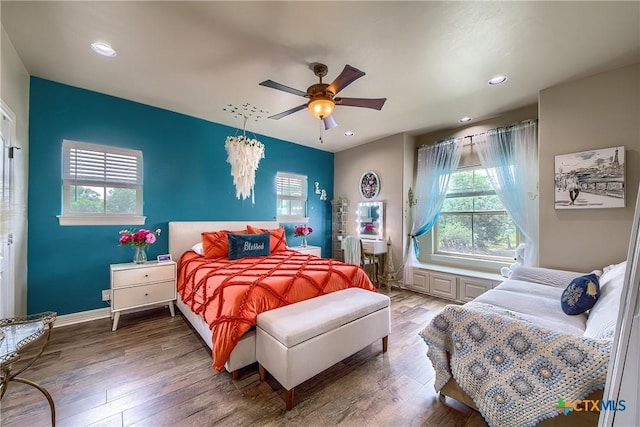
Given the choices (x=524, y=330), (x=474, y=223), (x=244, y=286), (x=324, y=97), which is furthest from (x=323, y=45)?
(x=474, y=223)

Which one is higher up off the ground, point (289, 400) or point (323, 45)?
point (323, 45)

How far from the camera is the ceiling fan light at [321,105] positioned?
217cm

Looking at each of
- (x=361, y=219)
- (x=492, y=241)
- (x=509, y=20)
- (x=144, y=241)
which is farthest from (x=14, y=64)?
(x=492, y=241)

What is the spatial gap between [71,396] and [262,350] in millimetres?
1334

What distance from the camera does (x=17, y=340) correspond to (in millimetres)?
1244

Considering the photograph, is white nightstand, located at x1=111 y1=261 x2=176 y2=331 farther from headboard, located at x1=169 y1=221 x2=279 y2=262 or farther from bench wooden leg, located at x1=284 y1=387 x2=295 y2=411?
bench wooden leg, located at x1=284 y1=387 x2=295 y2=411

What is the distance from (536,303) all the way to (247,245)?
10.1ft

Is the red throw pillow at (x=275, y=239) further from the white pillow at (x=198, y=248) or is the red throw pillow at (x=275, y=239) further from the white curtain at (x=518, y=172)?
the white curtain at (x=518, y=172)

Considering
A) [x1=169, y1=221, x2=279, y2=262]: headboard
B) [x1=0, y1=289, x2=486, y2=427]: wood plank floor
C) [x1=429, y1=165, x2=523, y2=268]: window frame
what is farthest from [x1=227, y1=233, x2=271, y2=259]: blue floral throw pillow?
[x1=429, y1=165, x2=523, y2=268]: window frame

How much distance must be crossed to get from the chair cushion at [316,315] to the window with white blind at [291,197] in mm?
2711

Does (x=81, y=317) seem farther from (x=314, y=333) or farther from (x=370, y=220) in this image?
(x=370, y=220)

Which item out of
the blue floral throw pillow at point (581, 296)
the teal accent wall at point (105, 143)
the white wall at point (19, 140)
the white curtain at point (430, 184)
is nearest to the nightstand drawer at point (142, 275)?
the teal accent wall at point (105, 143)

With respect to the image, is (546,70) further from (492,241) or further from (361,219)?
(361,219)

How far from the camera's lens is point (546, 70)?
2.38m
